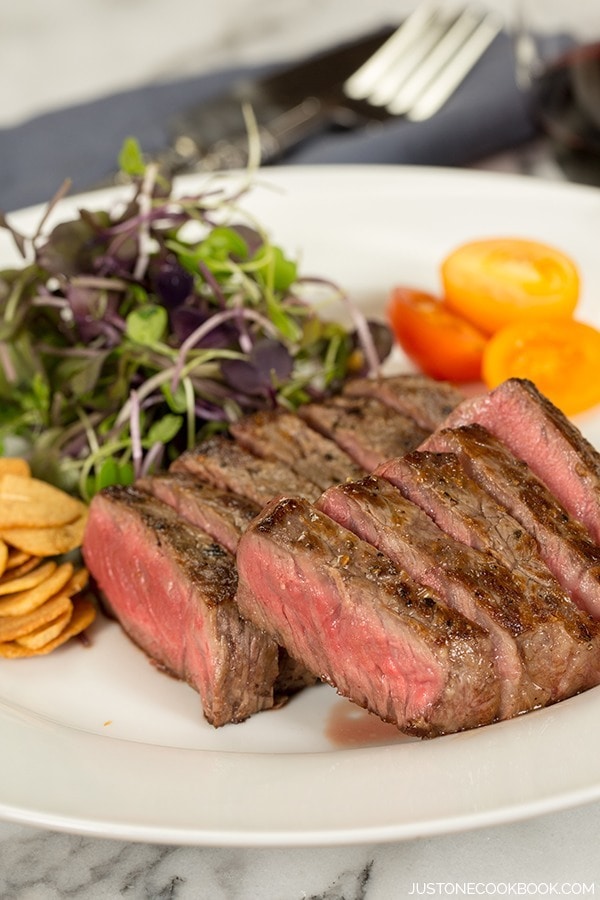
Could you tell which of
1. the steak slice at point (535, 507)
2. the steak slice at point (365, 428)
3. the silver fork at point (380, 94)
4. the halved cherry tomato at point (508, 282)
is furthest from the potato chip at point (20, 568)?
the silver fork at point (380, 94)

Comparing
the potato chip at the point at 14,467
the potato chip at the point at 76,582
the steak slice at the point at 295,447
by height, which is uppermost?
the steak slice at the point at 295,447

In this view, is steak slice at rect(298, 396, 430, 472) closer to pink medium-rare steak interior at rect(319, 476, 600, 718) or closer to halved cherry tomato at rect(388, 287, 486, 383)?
pink medium-rare steak interior at rect(319, 476, 600, 718)

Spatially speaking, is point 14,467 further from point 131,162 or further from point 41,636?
point 131,162

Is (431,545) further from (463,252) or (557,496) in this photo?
(463,252)

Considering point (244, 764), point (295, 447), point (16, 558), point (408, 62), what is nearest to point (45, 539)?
point (16, 558)

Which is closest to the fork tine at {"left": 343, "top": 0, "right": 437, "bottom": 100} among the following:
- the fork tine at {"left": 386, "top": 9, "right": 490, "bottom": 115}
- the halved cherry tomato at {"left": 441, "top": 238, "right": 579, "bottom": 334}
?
the fork tine at {"left": 386, "top": 9, "right": 490, "bottom": 115}

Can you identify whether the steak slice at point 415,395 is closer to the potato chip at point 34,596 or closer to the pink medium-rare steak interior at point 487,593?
the pink medium-rare steak interior at point 487,593
